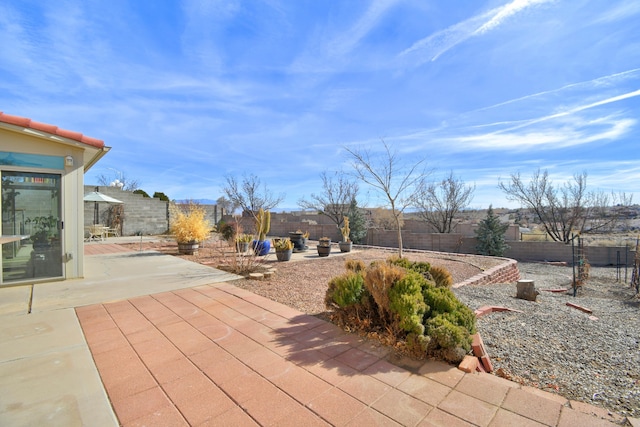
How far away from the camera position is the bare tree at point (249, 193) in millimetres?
19203

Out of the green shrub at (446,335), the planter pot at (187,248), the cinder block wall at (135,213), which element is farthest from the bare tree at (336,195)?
the green shrub at (446,335)

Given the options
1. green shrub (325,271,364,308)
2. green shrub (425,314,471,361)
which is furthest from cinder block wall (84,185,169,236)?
green shrub (425,314,471,361)

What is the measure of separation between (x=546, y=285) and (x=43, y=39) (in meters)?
14.0

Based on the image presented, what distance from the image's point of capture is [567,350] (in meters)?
2.87

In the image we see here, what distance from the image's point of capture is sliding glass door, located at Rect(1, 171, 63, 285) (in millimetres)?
4652

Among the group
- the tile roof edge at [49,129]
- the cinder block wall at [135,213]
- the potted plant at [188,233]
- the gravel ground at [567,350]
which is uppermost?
the tile roof edge at [49,129]

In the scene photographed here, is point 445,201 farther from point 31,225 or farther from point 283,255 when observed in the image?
point 31,225

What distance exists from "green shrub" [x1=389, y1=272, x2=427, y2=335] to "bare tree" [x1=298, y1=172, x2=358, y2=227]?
16020 mm

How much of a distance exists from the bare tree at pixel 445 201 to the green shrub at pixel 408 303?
1511cm

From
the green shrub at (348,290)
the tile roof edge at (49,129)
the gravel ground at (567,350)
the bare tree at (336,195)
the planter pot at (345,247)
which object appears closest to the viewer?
the gravel ground at (567,350)

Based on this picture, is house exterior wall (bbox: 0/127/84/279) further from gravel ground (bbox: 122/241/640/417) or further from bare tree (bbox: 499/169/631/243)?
bare tree (bbox: 499/169/631/243)

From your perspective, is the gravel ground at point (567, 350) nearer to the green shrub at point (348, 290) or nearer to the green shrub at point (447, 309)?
the green shrub at point (447, 309)

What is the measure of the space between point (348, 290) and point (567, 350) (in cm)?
225

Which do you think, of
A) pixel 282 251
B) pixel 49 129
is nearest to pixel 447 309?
pixel 282 251
